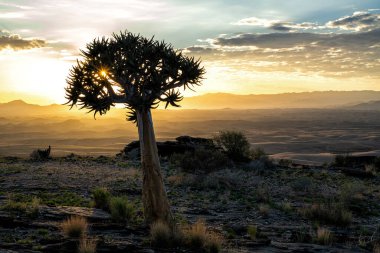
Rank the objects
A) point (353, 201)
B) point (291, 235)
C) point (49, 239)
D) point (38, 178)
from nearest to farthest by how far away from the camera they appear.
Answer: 1. point (49, 239)
2. point (291, 235)
3. point (353, 201)
4. point (38, 178)

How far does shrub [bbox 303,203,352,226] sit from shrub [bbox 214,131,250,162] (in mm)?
15859

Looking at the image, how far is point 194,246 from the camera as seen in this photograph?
9.78 m

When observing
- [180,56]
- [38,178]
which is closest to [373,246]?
[180,56]

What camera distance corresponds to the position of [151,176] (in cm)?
1146

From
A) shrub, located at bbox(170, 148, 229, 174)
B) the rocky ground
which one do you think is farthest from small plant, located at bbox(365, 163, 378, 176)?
shrub, located at bbox(170, 148, 229, 174)

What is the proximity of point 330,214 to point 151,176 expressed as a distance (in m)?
7.06

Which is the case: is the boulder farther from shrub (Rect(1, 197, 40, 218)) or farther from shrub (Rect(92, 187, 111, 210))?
shrub (Rect(1, 197, 40, 218))

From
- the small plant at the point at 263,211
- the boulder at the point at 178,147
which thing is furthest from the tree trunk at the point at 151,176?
the boulder at the point at 178,147

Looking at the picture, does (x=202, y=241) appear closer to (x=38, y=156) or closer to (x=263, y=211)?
(x=263, y=211)

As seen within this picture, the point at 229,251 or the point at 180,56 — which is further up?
the point at 180,56

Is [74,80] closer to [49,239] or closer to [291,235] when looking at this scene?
[49,239]

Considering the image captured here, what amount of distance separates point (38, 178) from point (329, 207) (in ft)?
47.9

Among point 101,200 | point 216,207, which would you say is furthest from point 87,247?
point 216,207

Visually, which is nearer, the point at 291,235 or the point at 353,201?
the point at 291,235
